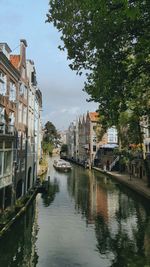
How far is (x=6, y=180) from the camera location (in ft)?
90.6

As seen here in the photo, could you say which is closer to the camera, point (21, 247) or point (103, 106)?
point (103, 106)

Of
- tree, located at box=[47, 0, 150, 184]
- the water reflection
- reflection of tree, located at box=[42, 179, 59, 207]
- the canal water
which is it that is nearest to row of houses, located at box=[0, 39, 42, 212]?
the canal water

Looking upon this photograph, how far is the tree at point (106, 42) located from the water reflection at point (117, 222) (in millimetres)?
8557

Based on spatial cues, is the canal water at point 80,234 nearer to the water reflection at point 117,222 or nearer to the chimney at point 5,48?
the water reflection at point 117,222

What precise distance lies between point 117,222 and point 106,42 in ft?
61.9

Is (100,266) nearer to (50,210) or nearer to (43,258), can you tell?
(43,258)

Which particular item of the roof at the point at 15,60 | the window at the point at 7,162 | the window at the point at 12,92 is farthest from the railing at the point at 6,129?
the roof at the point at 15,60

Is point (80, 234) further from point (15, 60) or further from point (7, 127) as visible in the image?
point (15, 60)

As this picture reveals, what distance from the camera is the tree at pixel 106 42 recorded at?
13.9 metres

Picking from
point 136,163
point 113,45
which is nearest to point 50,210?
point 113,45

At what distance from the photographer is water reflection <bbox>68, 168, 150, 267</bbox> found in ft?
68.3

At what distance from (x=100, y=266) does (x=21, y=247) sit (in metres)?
6.35

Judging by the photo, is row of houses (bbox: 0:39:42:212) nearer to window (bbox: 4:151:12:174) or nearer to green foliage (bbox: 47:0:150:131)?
window (bbox: 4:151:12:174)

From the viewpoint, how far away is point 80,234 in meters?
25.6
